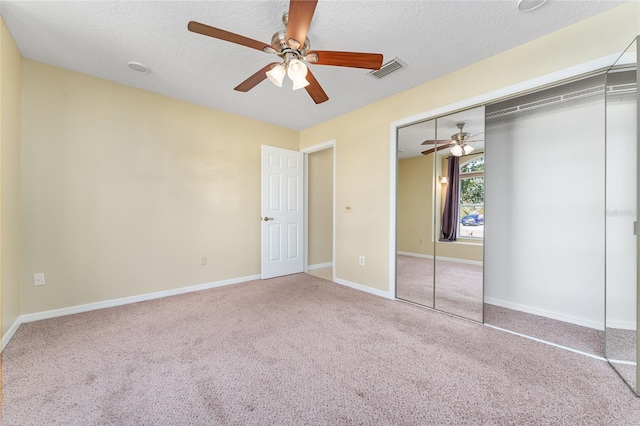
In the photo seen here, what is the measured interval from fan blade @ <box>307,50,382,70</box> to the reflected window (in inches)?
60.9

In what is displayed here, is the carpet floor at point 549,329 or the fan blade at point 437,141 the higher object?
the fan blade at point 437,141

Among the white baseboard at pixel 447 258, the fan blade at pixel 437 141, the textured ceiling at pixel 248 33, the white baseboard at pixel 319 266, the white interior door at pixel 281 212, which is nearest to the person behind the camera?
the textured ceiling at pixel 248 33

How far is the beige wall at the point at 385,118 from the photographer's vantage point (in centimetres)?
195

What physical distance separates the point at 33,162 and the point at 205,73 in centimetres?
191

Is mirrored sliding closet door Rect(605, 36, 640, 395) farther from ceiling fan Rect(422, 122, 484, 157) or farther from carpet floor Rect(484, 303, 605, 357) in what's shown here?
ceiling fan Rect(422, 122, 484, 157)

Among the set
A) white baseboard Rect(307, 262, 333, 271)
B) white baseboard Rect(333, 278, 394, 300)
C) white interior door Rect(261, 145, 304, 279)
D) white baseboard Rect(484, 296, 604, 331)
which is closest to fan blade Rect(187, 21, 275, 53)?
white interior door Rect(261, 145, 304, 279)

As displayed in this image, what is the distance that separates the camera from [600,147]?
7.61ft

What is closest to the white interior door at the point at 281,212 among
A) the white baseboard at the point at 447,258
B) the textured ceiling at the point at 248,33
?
the textured ceiling at the point at 248,33

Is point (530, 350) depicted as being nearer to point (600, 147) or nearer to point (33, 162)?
point (600, 147)

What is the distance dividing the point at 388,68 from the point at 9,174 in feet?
11.8

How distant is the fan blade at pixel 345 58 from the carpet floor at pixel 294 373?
7.05 ft

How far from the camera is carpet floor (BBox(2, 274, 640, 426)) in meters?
1.39

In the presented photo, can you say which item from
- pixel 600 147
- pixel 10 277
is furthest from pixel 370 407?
pixel 10 277

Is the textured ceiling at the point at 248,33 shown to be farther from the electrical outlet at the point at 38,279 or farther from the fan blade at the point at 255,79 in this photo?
the electrical outlet at the point at 38,279
